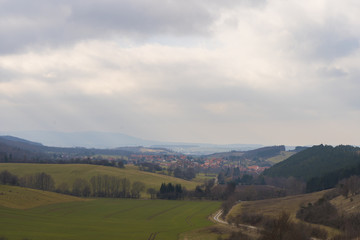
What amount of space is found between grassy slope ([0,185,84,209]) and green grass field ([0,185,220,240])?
1063mm

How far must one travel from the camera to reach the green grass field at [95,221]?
54656 millimetres

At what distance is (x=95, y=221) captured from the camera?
2842 inches

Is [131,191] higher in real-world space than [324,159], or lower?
lower

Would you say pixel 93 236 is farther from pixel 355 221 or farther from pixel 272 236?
pixel 355 221

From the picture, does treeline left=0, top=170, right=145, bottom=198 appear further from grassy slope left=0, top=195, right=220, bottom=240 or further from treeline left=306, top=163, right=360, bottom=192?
treeline left=306, top=163, right=360, bottom=192

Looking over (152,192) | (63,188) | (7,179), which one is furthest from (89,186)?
(7,179)

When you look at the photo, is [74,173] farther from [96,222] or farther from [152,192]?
[96,222]

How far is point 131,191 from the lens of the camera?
132 metres

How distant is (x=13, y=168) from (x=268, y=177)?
12773cm

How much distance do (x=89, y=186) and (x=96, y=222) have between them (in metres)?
66.2

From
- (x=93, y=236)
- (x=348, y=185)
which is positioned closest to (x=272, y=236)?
(x=93, y=236)

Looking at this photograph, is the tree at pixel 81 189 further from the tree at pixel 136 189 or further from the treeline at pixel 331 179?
the treeline at pixel 331 179

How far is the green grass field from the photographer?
179 ft

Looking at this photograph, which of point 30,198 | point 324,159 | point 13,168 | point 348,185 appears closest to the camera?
point 348,185
